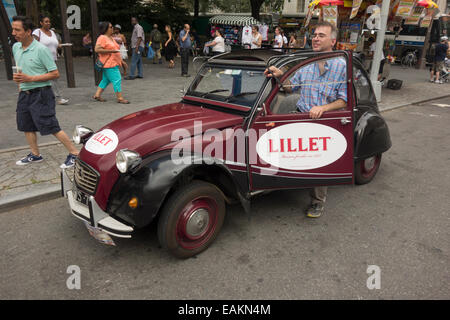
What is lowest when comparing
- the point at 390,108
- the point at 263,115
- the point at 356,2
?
the point at 390,108

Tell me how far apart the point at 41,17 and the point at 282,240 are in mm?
7849

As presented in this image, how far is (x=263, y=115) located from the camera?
317cm

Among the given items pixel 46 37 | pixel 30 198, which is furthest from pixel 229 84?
pixel 46 37

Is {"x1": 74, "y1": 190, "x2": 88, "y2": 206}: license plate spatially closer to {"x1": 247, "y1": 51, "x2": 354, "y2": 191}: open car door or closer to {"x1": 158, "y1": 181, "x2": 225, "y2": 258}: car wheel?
{"x1": 158, "y1": 181, "x2": 225, "y2": 258}: car wheel

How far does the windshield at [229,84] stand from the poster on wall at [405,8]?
9.51m

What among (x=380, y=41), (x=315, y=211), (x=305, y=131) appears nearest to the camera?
(x=305, y=131)

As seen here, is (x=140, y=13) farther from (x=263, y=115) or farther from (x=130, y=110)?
(x=263, y=115)

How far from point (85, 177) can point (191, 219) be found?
1014mm

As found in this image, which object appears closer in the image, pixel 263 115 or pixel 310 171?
pixel 263 115

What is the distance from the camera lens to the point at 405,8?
10359 millimetres

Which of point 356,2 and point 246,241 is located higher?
point 356,2

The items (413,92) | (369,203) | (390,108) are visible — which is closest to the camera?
(369,203)

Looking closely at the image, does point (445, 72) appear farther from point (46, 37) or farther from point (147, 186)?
point (147, 186)
